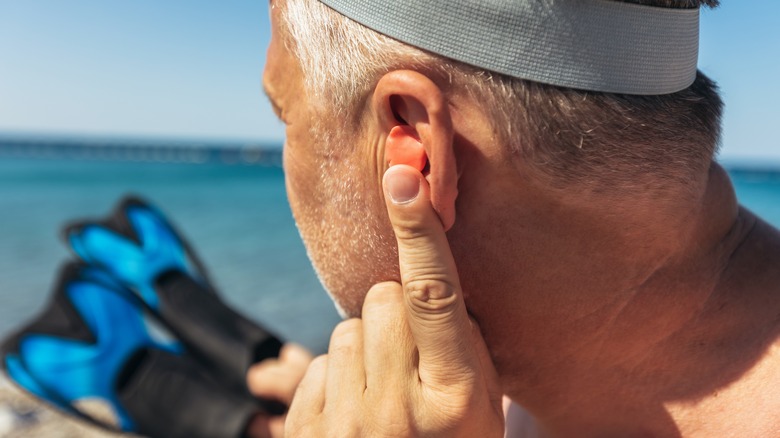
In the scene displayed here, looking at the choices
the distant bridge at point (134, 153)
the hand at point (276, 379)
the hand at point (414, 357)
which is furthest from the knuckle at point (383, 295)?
the distant bridge at point (134, 153)

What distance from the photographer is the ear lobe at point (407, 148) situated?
145 cm

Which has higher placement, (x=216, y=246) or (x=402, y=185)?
(x=402, y=185)

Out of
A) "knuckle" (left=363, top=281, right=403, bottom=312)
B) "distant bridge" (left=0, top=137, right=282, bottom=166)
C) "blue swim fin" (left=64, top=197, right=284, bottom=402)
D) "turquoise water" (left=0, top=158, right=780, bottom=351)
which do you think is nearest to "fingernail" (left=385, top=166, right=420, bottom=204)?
"knuckle" (left=363, top=281, right=403, bottom=312)

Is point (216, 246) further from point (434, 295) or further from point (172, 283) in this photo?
point (434, 295)

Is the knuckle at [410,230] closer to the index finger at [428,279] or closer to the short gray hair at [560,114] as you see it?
the index finger at [428,279]

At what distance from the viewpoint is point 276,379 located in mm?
4523

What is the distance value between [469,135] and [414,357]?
48cm

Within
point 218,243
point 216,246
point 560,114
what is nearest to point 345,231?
point 560,114

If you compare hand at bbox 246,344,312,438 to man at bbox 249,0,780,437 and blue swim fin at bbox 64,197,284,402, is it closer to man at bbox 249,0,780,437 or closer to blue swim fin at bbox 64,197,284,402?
blue swim fin at bbox 64,197,284,402

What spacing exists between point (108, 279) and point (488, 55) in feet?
15.3

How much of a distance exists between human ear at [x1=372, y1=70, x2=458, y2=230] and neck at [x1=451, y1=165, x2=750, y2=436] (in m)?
0.12

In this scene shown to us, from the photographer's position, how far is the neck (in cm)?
150

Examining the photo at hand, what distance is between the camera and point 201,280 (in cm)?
557

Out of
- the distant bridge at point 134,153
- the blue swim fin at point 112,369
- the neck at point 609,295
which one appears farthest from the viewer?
the distant bridge at point 134,153
